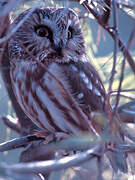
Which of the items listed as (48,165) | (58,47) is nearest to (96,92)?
(58,47)

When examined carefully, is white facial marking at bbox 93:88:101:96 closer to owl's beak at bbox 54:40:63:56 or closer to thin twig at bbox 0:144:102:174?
owl's beak at bbox 54:40:63:56

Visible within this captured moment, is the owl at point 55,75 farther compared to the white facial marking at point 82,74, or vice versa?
the white facial marking at point 82,74

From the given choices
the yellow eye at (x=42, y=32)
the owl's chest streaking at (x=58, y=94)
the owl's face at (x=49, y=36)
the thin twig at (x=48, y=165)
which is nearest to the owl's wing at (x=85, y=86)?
the owl's chest streaking at (x=58, y=94)

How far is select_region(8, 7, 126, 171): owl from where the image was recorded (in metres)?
2.37

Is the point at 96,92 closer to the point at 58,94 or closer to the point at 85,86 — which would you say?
the point at 85,86

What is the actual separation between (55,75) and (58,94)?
143mm

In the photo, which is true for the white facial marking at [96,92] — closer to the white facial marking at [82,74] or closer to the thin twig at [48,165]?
the white facial marking at [82,74]

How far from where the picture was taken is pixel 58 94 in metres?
2.35

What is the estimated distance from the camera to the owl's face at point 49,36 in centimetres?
245

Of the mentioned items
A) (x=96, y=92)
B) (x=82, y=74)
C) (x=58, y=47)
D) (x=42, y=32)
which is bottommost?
(x=96, y=92)

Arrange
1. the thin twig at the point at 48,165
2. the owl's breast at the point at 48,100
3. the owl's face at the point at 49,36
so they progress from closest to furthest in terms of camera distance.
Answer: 1. the thin twig at the point at 48,165
2. the owl's breast at the point at 48,100
3. the owl's face at the point at 49,36

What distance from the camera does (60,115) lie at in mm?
2402

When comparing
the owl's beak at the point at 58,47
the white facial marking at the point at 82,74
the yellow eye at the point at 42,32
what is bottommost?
the white facial marking at the point at 82,74

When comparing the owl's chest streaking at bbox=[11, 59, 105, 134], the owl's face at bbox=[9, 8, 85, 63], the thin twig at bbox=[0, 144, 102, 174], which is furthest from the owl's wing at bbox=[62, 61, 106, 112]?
the thin twig at bbox=[0, 144, 102, 174]
